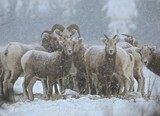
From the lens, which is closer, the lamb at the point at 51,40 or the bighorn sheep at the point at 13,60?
the bighorn sheep at the point at 13,60

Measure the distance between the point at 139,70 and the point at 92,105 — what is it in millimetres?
2631

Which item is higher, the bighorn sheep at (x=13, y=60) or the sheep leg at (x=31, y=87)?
the bighorn sheep at (x=13, y=60)

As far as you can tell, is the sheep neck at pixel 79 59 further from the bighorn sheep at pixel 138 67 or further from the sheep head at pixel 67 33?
the bighorn sheep at pixel 138 67

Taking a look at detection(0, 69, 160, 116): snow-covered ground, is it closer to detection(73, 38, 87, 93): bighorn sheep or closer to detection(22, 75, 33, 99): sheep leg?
detection(22, 75, 33, 99): sheep leg

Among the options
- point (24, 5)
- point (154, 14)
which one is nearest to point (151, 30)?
point (154, 14)

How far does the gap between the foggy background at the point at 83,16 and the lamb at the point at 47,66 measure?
460cm

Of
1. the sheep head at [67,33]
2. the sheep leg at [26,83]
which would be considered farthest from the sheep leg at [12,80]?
the sheep head at [67,33]

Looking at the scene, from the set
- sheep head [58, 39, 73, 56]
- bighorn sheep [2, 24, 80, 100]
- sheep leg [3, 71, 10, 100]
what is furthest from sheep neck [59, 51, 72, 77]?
sheep leg [3, 71, 10, 100]

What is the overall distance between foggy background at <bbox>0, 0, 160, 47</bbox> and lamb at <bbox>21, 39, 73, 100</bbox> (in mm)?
4600

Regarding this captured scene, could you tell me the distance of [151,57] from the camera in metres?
14.1

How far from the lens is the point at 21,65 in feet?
42.6

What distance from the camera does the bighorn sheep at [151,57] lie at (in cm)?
1375

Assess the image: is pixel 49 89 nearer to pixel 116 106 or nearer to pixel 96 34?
pixel 116 106

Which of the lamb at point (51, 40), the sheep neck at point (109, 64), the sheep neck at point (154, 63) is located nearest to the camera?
the sheep neck at point (109, 64)
